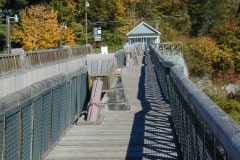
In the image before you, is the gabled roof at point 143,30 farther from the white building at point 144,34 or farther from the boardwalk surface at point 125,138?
the boardwalk surface at point 125,138

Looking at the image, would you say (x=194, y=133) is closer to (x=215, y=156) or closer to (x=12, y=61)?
(x=215, y=156)

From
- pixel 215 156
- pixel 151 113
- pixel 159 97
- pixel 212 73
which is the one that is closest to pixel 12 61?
pixel 159 97

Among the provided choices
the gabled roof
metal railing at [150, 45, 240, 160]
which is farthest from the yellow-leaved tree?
metal railing at [150, 45, 240, 160]

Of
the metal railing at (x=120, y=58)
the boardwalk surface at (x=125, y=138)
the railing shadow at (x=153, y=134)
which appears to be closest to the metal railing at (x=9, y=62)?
the metal railing at (x=120, y=58)

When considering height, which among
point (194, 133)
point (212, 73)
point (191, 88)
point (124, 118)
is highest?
point (191, 88)

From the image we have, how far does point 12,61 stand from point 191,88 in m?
22.1

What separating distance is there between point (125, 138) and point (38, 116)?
2332 mm

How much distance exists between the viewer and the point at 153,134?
366 inches

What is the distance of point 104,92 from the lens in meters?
13.2

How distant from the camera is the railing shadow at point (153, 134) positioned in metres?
7.77

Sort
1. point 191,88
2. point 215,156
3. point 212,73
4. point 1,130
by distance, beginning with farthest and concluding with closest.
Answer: point 212,73 → point 191,88 → point 1,130 → point 215,156

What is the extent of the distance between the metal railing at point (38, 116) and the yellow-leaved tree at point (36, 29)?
192 feet

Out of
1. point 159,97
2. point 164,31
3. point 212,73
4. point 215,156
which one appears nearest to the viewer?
point 215,156

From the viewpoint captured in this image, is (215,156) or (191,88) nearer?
(215,156)
